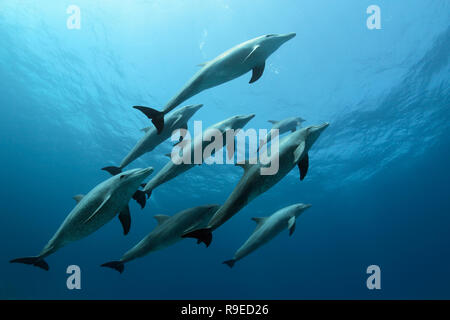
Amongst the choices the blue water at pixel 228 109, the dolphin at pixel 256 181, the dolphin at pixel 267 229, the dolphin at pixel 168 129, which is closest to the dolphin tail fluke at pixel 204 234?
the dolphin at pixel 256 181

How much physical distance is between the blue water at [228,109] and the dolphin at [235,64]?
11106mm

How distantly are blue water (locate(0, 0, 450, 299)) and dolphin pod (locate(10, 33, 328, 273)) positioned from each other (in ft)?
36.7

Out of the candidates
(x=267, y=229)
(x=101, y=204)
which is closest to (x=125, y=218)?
(x=101, y=204)

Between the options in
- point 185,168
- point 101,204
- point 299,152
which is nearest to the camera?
point 299,152

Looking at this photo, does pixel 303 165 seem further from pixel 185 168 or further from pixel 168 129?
pixel 168 129

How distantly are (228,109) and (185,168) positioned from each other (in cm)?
1501

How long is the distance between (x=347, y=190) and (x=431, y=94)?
20.8m

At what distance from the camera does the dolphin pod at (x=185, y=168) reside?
2.90m

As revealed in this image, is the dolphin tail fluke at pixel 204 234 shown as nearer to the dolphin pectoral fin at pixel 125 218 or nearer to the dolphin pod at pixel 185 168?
the dolphin pod at pixel 185 168

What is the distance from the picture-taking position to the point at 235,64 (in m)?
3.45

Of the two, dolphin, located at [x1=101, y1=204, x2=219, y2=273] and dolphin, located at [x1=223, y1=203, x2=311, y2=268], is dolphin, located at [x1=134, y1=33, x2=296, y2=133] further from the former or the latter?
dolphin, located at [x1=223, y1=203, x2=311, y2=268]

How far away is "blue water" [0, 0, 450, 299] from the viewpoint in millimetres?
14109

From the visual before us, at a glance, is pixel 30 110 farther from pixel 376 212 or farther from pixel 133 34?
pixel 376 212


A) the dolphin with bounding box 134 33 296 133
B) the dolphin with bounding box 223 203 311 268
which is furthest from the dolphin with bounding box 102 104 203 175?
the dolphin with bounding box 223 203 311 268
